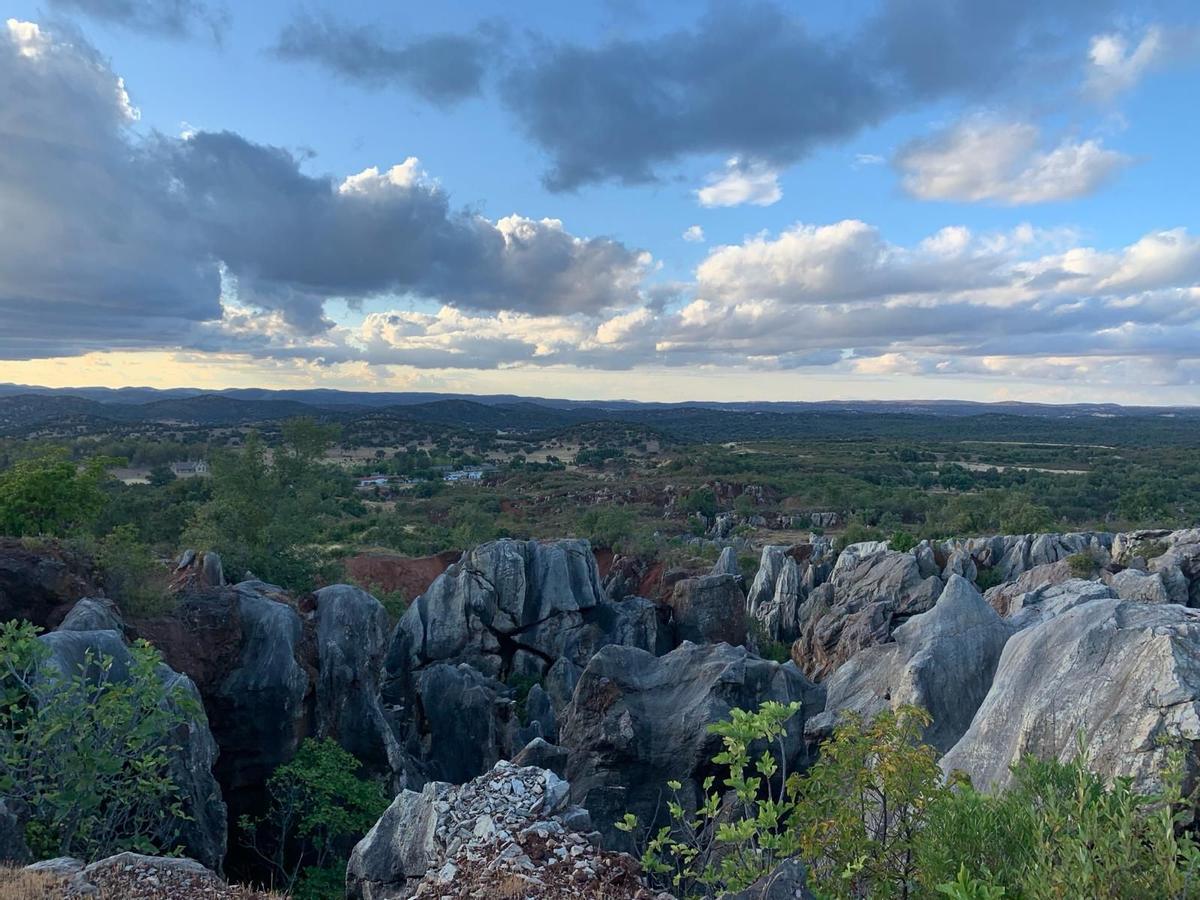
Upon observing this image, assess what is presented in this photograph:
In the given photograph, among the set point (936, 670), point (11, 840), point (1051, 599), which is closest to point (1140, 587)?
point (1051, 599)

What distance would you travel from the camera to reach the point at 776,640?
36500mm

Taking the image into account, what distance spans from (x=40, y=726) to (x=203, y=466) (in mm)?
83499

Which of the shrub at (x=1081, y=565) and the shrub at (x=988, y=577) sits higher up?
the shrub at (x=1081, y=565)

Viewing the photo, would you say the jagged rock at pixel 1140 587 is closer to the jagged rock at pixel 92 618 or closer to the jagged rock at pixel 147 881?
the jagged rock at pixel 147 881

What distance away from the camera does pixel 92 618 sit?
15.7 meters

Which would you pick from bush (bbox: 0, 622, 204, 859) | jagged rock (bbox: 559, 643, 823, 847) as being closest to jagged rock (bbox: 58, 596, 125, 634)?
bush (bbox: 0, 622, 204, 859)

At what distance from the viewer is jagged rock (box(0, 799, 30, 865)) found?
10102 mm

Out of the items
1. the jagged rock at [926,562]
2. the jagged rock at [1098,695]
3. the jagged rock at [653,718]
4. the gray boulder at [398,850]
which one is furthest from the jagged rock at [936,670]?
the jagged rock at [926,562]

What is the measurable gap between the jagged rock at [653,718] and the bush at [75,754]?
896 cm

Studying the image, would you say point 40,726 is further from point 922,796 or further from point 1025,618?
point 1025,618

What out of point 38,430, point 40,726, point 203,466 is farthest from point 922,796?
point 38,430

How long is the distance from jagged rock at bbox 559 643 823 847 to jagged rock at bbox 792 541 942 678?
27.8 ft

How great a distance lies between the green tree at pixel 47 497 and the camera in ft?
74.9

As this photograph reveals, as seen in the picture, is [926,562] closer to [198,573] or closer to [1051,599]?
[1051,599]
